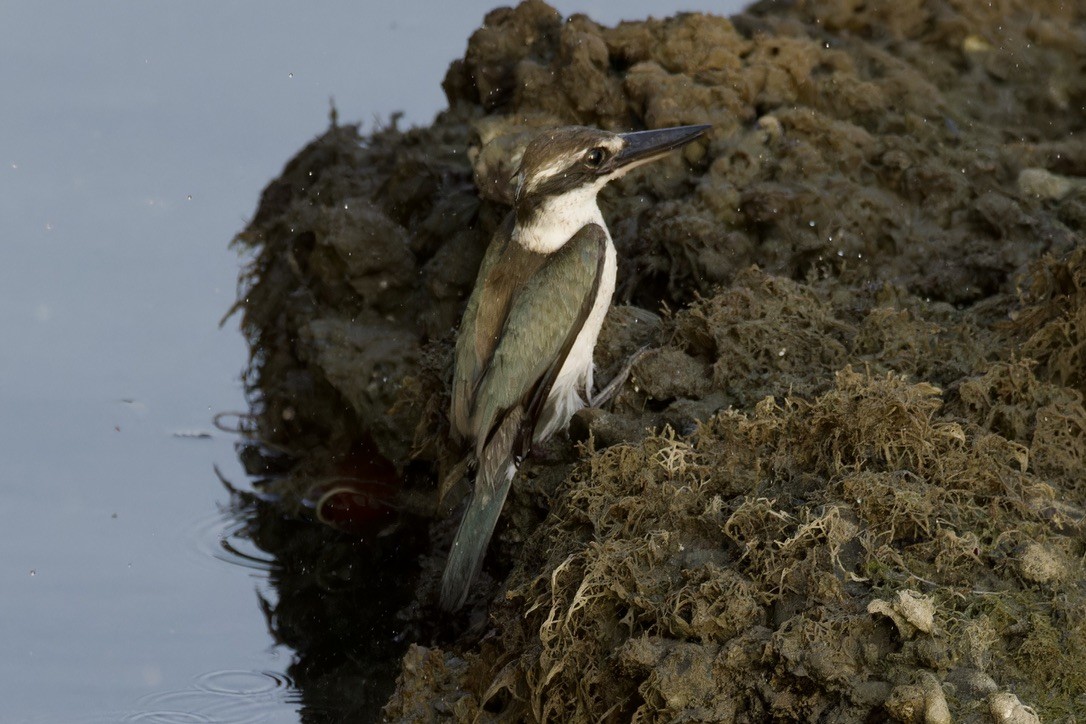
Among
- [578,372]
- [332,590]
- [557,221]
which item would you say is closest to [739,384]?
[578,372]

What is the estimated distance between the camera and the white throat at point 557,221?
4691mm

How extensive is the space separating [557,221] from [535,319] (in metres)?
0.41

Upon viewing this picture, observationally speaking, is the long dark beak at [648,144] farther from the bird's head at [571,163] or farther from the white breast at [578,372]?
the white breast at [578,372]

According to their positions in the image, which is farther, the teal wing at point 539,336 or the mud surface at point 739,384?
the teal wing at point 539,336

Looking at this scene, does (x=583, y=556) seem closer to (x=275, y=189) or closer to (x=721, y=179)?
(x=721, y=179)

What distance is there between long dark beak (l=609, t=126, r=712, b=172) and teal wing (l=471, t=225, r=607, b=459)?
43 cm

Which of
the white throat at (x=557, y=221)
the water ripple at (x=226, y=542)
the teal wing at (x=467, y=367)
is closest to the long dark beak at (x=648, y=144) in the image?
the white throat at (x=557, y=221)

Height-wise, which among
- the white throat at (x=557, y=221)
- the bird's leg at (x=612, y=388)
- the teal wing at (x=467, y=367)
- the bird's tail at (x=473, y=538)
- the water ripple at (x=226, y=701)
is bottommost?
the water ripple at (x=226, y=701)

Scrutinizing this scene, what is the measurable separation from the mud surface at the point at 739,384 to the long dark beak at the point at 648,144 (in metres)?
0.60

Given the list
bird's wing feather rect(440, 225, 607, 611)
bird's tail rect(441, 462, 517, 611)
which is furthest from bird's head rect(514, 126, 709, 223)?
bird's tail rect(441, 462, 517, 611)

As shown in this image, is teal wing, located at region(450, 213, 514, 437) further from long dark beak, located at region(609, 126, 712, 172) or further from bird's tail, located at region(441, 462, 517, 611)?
long dark beak, located at region(609, 126, 712, 172)

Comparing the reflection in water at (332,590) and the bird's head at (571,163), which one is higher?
the bird's head at (571,163)

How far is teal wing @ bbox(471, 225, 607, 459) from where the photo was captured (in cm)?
451

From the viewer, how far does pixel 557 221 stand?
4699 millimetres
